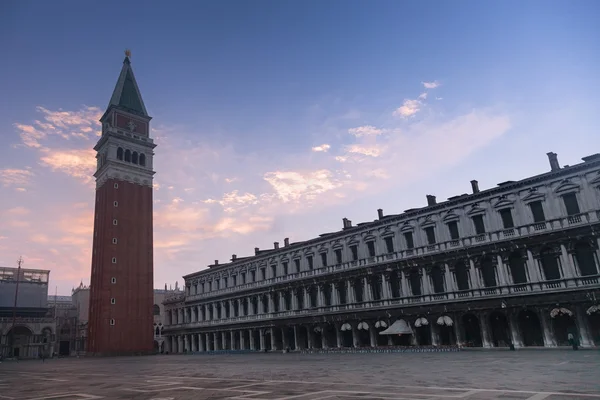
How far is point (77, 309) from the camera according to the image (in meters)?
103

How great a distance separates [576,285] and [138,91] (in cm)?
7529

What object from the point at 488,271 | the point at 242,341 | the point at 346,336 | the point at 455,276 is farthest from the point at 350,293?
the point at 242,341

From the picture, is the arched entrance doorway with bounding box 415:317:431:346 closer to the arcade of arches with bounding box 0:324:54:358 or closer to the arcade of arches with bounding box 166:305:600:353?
the arcade of arches with bounding box 166:305:600:353

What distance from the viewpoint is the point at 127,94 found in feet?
260

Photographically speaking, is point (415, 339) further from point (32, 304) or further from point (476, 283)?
point (32, 304)

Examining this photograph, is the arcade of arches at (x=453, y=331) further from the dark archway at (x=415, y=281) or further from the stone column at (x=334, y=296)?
the dark archway at (x=415, y=281)

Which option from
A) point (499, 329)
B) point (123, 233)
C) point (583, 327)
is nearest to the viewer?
point (583, 327)

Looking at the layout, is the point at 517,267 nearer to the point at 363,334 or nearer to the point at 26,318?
the point at 363,334

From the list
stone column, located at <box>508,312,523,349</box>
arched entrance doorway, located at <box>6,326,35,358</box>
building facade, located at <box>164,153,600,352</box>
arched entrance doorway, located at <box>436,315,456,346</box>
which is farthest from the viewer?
arched entrance doorway, located at <box>6,326,35,358</box>

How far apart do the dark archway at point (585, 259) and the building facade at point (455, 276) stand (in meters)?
0.08

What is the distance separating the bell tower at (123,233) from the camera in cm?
6625

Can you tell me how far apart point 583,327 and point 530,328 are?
418cm

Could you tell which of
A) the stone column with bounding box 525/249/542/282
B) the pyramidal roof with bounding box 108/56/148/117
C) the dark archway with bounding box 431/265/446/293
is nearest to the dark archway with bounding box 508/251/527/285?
the stone column with bounding box 525/249/542/282

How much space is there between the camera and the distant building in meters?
79.3
